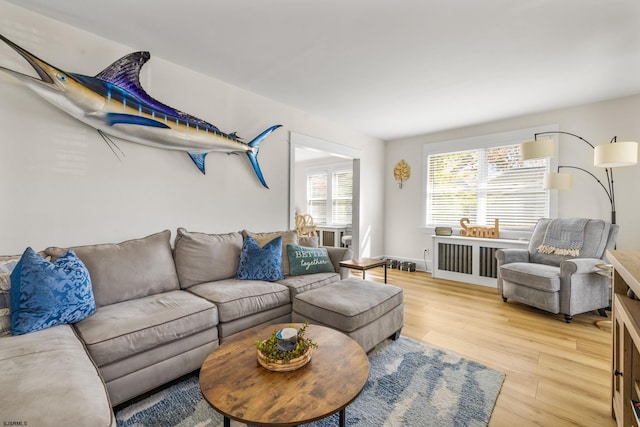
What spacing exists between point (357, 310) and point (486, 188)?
339cm

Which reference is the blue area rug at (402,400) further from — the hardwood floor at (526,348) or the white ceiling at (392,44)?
the white ceiling at (392,44)

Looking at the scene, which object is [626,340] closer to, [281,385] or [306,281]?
[281,385]

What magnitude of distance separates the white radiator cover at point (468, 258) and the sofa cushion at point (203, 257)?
3.22 metres

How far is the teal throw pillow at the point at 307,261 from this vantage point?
9.32 feet

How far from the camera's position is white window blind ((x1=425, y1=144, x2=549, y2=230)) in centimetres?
394

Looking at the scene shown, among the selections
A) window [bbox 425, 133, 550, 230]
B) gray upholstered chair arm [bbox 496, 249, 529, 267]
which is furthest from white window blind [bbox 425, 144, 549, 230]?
gray upholstered chair arm [bbox 496, 249, 529, 267]

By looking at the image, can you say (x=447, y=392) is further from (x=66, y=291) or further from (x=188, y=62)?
(x=188, y=62)

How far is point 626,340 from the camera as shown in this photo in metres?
1.29

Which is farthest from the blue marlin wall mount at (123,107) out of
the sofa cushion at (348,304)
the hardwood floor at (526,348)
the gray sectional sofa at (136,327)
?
the hardwood floor at (526,348)

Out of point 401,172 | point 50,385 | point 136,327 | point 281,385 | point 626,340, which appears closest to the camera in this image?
point 50,385

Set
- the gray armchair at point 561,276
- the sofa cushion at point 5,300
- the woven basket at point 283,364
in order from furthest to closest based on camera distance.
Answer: the gray armchair at point 561,276
the sofa cushion at point 5,300
the woven basket at point 283,364

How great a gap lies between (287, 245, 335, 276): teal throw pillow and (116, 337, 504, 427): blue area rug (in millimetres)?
1043

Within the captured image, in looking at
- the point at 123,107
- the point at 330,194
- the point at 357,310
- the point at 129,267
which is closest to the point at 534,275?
the point at 357,310

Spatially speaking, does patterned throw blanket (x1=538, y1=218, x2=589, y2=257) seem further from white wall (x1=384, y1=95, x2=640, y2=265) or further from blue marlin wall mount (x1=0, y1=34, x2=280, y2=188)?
blue marlin wall mount (x1=0, y1=34, x2=280, y2=188)
